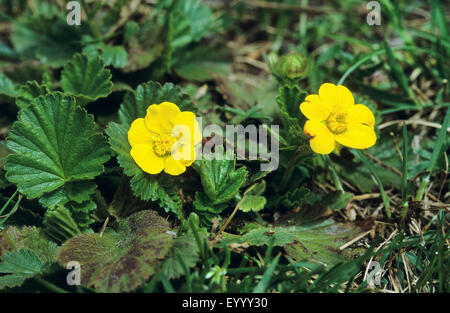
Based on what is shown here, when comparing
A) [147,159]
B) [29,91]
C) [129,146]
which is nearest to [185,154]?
[147,159]

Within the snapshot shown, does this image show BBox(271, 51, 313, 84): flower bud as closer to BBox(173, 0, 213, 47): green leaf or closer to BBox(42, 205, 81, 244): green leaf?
BBox(173, 0, 213, 47): green leaf

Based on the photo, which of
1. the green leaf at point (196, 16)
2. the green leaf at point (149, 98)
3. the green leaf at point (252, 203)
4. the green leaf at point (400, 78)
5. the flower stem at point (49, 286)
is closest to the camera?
the flower stem at point (49, 286)

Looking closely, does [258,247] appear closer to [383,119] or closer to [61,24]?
[383,119]

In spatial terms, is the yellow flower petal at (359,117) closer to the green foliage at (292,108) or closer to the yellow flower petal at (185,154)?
the green foliage at (292,108)

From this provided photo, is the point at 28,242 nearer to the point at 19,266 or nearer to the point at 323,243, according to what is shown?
the point at 19,266

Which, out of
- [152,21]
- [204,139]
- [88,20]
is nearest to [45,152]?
[204,139]

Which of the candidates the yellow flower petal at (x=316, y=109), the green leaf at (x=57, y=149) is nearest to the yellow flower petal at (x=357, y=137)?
the yellow flower petal at (x=316, y=109)

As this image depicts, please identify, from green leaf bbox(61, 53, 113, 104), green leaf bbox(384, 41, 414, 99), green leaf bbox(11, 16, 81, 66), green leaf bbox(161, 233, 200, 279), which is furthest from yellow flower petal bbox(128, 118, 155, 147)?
green leaf bbox(384, 41, 414, 99)
